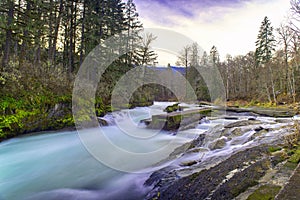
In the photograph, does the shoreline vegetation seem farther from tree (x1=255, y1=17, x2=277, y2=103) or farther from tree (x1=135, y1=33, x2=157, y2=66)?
tree (x1=255, y1=17, x2=277, y2=103)

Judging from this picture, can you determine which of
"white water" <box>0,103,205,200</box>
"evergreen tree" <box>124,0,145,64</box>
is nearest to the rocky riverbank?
"white water" <box>0,103,205,200</box>

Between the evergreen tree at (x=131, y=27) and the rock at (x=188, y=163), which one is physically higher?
the evergreen tree at (x=131, y=27)

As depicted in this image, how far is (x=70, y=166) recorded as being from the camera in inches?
237

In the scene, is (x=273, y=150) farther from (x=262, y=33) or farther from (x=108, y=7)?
(x=262, y=33)

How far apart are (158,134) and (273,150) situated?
657cm

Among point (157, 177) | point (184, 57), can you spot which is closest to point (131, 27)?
point (184, 57)

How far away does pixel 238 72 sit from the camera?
43.2 meters

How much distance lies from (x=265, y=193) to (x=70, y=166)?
559 centimetres

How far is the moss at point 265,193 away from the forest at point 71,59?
12.3ft

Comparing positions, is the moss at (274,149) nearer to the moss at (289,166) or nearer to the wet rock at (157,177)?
the moss at (289,166)

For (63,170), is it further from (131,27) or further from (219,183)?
(131,27)

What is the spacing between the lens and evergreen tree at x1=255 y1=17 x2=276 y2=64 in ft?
119

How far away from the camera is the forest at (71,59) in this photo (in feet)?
27.8

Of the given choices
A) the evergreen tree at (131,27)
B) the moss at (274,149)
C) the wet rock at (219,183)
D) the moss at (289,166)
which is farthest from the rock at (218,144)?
the evergreen tree at (131,27)
